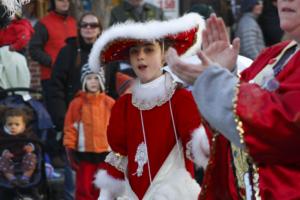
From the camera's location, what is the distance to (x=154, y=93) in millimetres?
5555

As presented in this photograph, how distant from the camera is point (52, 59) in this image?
9.45 meters

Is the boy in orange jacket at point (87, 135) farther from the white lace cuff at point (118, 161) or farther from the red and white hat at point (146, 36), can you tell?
the white lace cuff at point (118, 161)

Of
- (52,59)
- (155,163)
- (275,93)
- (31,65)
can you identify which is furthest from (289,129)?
(31,65)

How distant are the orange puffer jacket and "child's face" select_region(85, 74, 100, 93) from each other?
6 cm

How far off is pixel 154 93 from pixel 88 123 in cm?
253

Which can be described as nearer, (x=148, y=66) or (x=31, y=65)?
(x=148, y=66)

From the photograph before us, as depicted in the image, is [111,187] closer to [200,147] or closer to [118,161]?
[118,161]

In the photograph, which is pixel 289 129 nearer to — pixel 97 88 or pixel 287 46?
pixel 287 46

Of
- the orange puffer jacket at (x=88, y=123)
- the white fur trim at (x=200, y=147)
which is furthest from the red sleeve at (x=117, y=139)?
the orange puffer jacket at (x=88, y=123)

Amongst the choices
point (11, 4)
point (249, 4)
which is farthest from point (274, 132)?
point (249, 4)

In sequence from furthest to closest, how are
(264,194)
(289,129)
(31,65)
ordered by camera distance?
(31,65) → (264,194) → (289,129)

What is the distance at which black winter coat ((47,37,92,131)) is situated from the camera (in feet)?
28.4

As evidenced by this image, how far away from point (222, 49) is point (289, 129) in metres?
0.55

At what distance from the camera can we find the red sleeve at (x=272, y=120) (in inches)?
122
